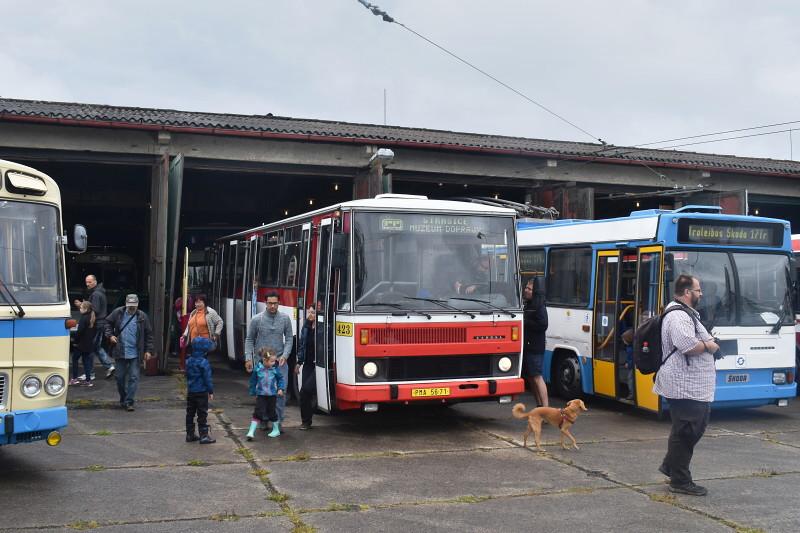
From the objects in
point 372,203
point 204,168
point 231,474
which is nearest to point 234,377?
point 204,168

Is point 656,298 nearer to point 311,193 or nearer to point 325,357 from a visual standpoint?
point 325,357

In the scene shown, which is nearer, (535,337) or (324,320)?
(324,320)

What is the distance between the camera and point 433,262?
1037 centimetres

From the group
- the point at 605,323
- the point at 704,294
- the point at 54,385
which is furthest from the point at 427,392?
the point at 54,385

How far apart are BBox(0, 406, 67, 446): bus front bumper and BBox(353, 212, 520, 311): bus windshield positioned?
363 centimetres

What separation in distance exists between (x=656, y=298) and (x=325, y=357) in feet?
14.7

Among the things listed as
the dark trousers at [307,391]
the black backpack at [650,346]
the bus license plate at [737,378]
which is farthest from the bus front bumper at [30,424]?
the bus license plate at [737,378]

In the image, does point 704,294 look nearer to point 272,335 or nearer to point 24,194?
point 272,335

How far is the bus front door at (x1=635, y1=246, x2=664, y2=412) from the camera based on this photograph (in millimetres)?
11156

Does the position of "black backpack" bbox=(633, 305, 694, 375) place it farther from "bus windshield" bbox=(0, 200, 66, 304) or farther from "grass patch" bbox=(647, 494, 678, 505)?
"bus windshield" bbox=(0, 200, 66, 304)

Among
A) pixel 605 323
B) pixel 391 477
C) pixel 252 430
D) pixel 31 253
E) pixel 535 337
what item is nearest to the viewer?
pixel 31 253

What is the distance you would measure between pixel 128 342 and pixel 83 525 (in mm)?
5701

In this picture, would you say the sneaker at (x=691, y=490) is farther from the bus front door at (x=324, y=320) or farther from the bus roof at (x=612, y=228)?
the bus roof at (x=612, y=228)

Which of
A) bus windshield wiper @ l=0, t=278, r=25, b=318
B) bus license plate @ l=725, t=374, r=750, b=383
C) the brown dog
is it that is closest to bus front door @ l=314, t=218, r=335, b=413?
the brown dog
